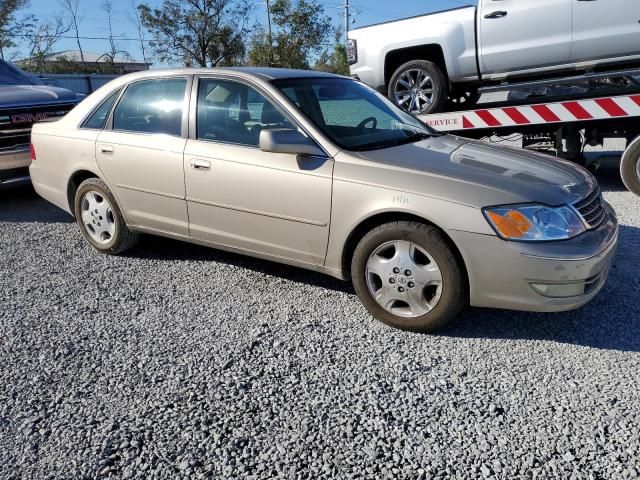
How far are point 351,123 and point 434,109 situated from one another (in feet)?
11.1

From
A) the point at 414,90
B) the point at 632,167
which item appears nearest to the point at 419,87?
the point at 414,90

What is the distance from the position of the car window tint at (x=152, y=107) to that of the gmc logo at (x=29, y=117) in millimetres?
2825

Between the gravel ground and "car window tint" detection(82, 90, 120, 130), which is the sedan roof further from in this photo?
the gravel ground

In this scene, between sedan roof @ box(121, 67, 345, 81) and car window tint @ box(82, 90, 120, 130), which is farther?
car window tint @ box(82, 90, 120, 130)

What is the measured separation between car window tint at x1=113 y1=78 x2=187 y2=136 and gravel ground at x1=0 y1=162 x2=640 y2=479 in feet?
3.88

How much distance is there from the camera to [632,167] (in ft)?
19.2

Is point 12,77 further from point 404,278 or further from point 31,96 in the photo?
point 404,278

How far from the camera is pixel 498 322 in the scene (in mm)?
3303

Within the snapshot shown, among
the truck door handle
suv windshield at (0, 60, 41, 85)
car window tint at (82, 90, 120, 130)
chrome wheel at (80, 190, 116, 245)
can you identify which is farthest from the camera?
suv windshield at (0, 60, 41, 85)

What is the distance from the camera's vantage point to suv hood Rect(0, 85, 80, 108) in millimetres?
6395

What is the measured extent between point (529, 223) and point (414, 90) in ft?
15.2

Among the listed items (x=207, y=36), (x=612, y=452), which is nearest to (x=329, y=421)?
(x=612, y=452)

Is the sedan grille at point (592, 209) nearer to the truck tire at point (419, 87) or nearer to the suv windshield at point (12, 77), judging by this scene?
the truck tire at point (419, 87)

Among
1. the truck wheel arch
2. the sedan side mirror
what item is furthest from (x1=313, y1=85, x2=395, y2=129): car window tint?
the truck wheel arch
